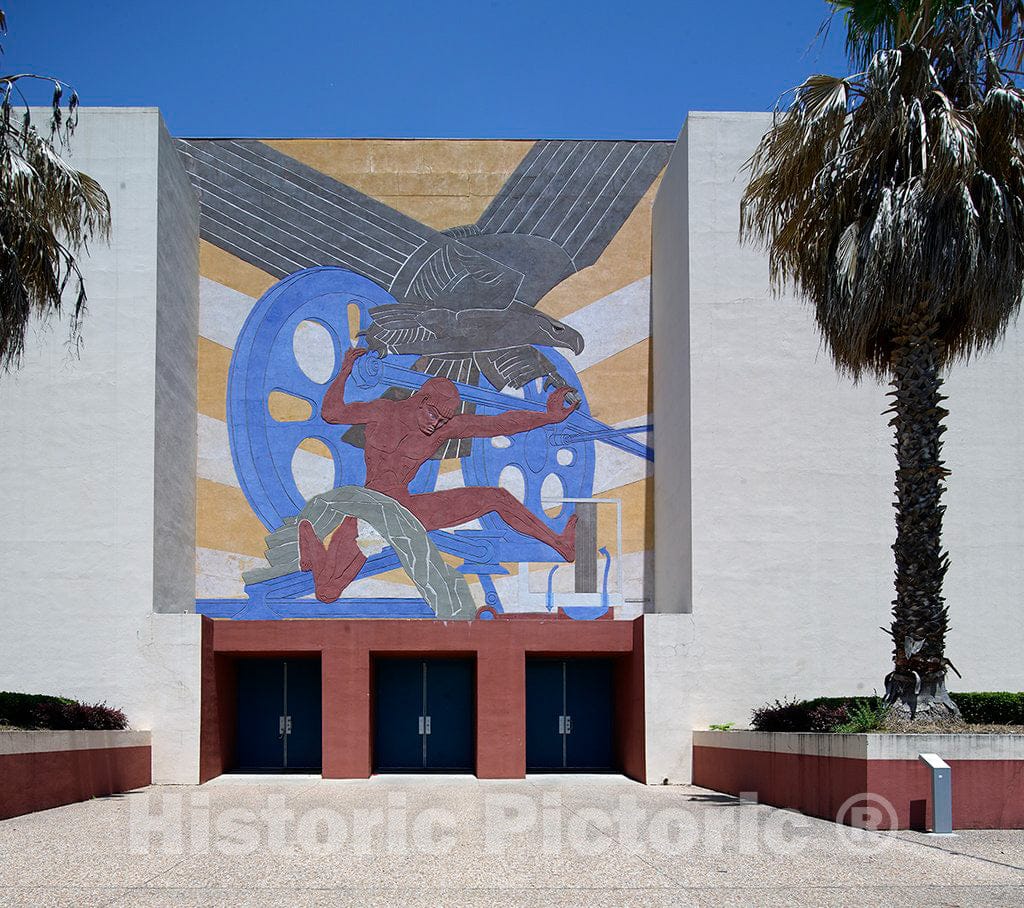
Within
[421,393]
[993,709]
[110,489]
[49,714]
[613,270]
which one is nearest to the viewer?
[993,709]

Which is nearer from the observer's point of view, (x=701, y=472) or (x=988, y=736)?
(x=988, y=736)

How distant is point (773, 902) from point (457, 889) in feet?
8.08

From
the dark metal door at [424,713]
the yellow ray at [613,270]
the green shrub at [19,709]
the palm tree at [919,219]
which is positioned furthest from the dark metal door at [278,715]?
the palm tree at [919,219]

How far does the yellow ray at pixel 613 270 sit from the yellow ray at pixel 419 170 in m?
2.62

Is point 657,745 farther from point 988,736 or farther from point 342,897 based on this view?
point 342,897

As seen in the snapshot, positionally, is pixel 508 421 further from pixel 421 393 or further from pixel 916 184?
pixel 916 184

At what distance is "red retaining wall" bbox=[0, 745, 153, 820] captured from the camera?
15.0m

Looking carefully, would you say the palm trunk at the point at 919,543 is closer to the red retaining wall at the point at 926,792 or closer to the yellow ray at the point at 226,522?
the red retaining wall at the point at 926,792

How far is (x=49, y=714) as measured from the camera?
59.3 ft

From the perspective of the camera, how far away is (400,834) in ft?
44.0

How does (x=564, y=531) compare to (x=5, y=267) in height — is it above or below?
below

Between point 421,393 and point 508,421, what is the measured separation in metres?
1.96

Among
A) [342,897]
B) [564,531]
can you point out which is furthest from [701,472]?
[342,897]

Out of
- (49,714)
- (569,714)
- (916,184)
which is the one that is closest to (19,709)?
(49,714)
